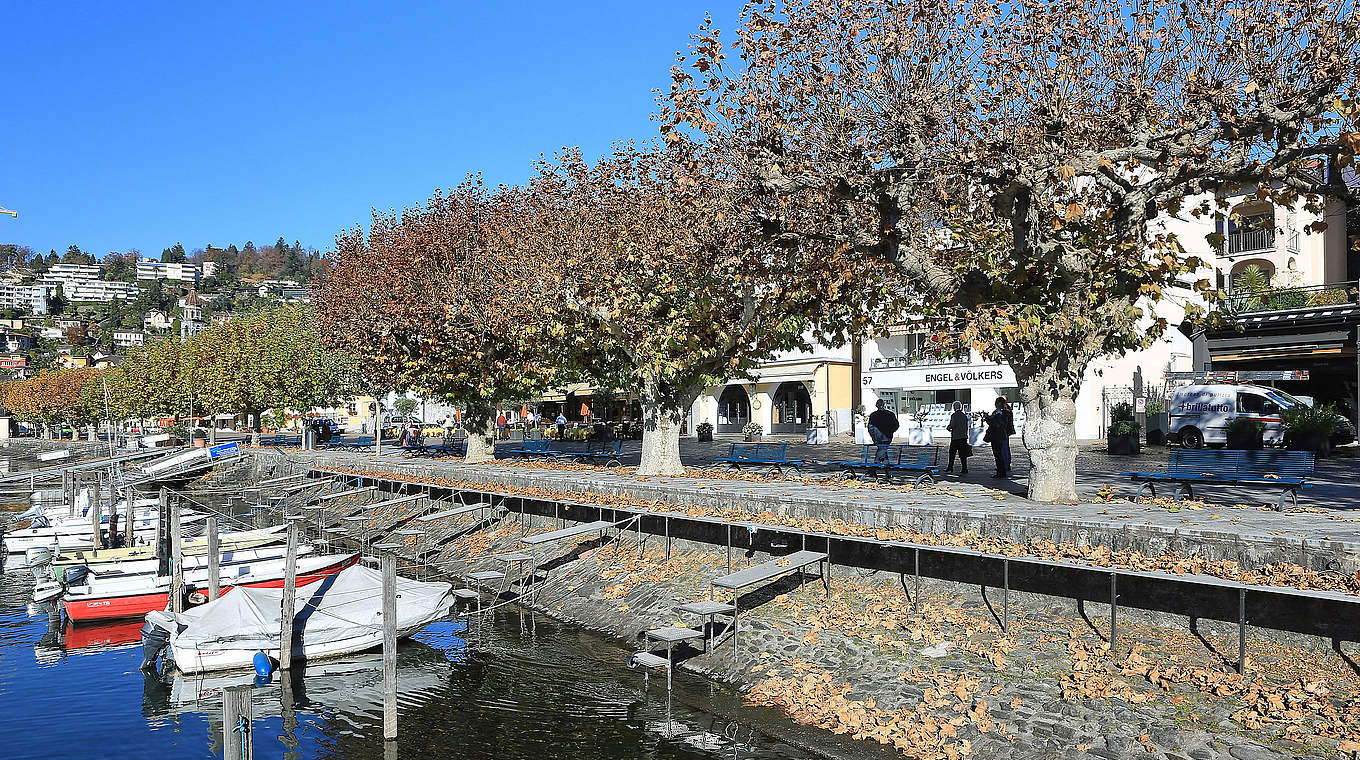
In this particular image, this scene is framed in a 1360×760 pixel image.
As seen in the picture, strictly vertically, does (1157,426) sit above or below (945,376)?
below

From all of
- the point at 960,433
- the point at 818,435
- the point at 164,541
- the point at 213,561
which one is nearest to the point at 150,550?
the point at 164,541

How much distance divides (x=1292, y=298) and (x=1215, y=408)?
6.30m

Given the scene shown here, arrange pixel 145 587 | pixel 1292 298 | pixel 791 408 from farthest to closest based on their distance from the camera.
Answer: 1. pixel 791 408
2. pixel 1292 298
3. pixel 145 587

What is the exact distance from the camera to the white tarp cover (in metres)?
16.4

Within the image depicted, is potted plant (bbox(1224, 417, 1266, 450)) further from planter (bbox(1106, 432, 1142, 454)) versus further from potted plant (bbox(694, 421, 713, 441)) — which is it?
potted plant (bbox(694, 421, 713, 441))

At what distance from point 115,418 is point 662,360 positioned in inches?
3050

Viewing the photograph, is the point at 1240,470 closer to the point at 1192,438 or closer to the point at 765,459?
the point at 765,459

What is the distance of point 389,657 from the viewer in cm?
1331

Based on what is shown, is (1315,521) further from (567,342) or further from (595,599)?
(567,342)

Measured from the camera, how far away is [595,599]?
19.0 meters

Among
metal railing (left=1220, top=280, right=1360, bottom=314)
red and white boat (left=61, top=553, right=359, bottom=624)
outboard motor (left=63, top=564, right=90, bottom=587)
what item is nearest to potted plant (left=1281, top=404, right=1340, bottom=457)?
metal railing (left=1220, top=280, right=1360, bottom=314)

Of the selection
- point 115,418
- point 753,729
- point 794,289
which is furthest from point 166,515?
point 115,418

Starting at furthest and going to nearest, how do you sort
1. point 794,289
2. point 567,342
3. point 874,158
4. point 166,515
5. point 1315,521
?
point 567,342, point 166,515, point 794,289, point 874,158, point 1315,521

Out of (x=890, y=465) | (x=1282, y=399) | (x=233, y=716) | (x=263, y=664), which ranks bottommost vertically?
(x=263, y=664)
